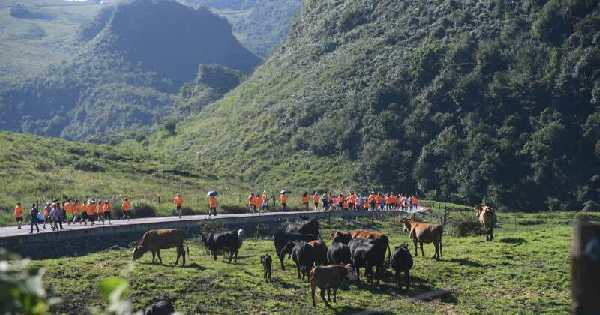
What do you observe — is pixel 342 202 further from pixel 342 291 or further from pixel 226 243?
pixel 342 291

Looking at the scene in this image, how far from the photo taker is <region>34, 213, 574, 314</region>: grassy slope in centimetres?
2553

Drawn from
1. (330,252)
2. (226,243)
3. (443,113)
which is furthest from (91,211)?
(443,113)

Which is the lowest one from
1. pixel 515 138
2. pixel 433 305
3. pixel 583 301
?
pixel 433 305

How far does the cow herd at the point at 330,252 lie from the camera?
26.5m

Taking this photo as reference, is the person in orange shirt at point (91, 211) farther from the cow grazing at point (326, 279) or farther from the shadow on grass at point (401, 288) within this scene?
the cow grazing at point (326, 279)

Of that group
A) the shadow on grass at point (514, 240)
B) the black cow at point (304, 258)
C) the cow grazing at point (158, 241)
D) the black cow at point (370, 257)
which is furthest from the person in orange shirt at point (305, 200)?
the black cow at point (370, 257)

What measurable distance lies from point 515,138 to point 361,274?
181 ft

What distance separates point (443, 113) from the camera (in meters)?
89.3

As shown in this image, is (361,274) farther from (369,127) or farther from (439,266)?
(369,127)

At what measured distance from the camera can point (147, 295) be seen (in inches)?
1032

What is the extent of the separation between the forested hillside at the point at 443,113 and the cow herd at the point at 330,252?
4491 centimetres

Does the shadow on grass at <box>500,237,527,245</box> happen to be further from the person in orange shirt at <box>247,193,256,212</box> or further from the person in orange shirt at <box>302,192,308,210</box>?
the person in orange shirt at <box>247,193,256,212</box>

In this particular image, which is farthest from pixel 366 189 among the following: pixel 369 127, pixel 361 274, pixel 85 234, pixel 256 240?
pixel 361 274

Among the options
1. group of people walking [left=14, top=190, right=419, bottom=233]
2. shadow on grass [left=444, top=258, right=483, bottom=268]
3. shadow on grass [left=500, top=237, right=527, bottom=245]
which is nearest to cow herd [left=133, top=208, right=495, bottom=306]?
shadow on grass [left=444, top=258, right=483, bottom=268]
